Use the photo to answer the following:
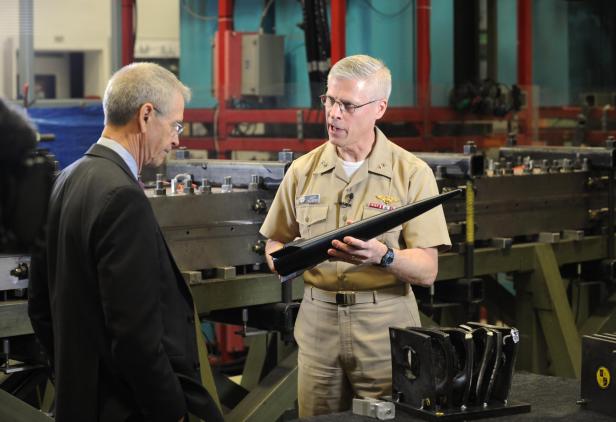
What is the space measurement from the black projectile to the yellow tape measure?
47 centimetres

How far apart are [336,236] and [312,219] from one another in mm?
309

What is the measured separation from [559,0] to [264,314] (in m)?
5.70

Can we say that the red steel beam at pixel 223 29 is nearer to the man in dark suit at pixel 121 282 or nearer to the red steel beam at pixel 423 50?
the red steel beam at pixel 423 50

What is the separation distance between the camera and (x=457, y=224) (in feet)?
13.9

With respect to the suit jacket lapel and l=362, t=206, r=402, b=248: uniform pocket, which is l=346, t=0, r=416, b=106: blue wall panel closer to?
l=362, t=206, r=402, b=248: uniform pocket

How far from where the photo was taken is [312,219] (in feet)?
8.60

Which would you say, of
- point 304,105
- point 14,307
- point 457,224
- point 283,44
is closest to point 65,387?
point 14,307

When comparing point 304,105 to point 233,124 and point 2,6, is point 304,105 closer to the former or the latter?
point 233,124

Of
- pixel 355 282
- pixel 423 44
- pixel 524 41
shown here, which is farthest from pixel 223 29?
pixel 355 282

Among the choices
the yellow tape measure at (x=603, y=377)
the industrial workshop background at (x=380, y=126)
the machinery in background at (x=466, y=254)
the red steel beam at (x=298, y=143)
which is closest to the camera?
the yellow tape measure at (x=603, y=377)

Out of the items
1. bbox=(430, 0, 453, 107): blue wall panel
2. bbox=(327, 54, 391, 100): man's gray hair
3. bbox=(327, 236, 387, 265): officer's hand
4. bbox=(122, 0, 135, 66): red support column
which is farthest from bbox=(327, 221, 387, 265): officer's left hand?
bbox=(430, 0, 453, 107): blue wall panel

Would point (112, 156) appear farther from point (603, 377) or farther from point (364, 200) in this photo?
point (603, 377)

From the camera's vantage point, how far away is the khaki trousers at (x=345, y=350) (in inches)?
102

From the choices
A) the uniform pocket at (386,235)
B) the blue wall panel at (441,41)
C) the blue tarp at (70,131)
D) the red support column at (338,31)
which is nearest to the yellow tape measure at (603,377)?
the uniform pocket at (386,235)
